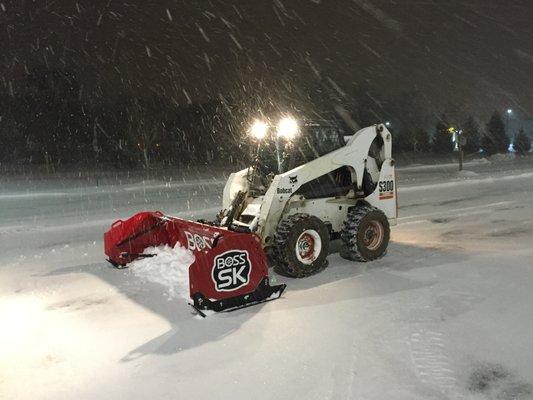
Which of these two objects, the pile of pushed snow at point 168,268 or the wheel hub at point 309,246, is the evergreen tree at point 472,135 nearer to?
the wheel hub at point 309,246

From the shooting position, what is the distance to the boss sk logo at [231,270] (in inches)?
227

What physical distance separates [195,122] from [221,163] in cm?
638

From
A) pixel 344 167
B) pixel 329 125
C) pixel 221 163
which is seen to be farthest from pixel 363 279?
pixel 221 163

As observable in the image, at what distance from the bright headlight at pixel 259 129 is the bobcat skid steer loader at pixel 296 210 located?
2 cm

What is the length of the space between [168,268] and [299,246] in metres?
1.94

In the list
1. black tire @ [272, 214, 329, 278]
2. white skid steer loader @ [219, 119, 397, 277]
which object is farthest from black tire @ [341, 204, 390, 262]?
black tire @ [272, 214, 329, 278]

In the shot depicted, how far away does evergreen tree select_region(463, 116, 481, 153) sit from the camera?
200 ft

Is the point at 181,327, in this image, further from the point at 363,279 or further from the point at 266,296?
the point at 363,279

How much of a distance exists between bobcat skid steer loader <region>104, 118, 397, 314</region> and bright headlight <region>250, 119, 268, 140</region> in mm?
17

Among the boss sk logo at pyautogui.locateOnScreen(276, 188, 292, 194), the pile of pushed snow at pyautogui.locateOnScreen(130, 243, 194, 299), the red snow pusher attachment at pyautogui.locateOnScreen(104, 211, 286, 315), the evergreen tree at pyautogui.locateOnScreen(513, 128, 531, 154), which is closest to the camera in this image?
the red snow pusher attachment at pyautogui.locateOnScreen(104, 211, 286, 315)

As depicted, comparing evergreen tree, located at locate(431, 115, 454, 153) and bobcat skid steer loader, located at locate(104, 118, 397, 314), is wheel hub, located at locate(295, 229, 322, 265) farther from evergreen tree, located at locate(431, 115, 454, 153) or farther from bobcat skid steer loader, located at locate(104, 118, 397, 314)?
evergreen tree, located at locate(431, 115, 454, 153)

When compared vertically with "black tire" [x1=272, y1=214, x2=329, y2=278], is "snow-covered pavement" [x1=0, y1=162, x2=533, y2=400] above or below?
below

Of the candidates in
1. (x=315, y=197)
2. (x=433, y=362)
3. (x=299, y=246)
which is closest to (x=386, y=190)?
(x=315, y=197)

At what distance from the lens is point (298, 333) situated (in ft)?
16.7
